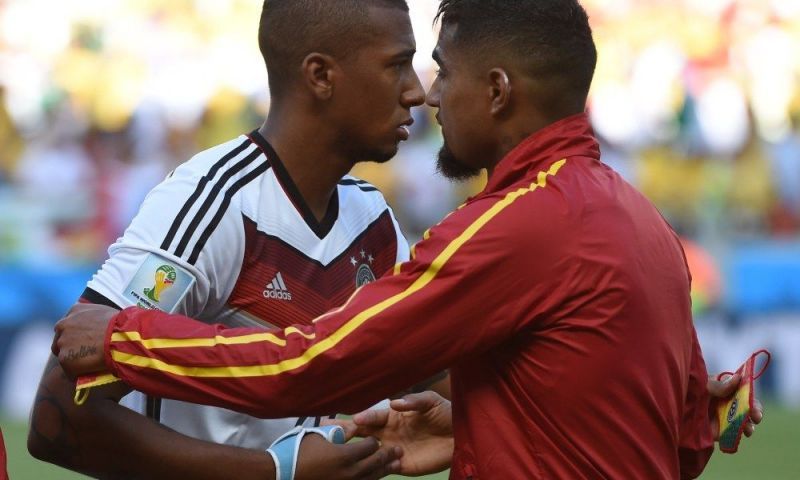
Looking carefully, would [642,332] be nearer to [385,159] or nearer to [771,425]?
[385,159]

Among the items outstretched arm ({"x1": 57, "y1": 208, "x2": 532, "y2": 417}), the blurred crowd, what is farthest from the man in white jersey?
the blurred crowd

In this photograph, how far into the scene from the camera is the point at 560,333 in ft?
9.50

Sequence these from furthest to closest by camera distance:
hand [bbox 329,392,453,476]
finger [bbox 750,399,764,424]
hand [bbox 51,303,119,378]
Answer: hand [bbox 329,392,453,476]
finger [bbox 750,399,764,424]
hand [bbox 51,303,119,378]

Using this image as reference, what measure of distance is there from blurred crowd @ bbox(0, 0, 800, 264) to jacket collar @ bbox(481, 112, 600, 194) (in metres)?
8.42

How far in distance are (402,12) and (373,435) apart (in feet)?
3.69

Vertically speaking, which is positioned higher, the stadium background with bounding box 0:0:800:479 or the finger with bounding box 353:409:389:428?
the finger with bounding box 353:409:389:428

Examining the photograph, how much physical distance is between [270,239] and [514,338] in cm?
76

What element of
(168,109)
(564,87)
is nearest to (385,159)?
(564,87)

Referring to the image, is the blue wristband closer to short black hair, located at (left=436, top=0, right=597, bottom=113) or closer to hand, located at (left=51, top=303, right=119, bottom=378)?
hand, located at (left=51, top=303, right=119, bottom=378)

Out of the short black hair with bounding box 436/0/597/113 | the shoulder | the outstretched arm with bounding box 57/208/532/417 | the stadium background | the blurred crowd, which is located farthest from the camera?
the blurred crowd

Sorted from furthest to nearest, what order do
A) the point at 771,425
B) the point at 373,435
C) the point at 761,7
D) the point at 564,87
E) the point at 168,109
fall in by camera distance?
the point at 761,7, the point at 168,109, the point at 771,425, the point at 373,435, the point at 564,87

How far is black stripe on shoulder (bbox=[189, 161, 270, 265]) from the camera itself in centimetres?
318

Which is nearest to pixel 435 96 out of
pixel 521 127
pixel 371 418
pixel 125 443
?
pixel 521 127

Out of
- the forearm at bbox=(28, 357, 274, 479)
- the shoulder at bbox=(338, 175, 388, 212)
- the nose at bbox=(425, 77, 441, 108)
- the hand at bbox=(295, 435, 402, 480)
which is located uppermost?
the nose at bbox=(425, 77, 441, 108)
